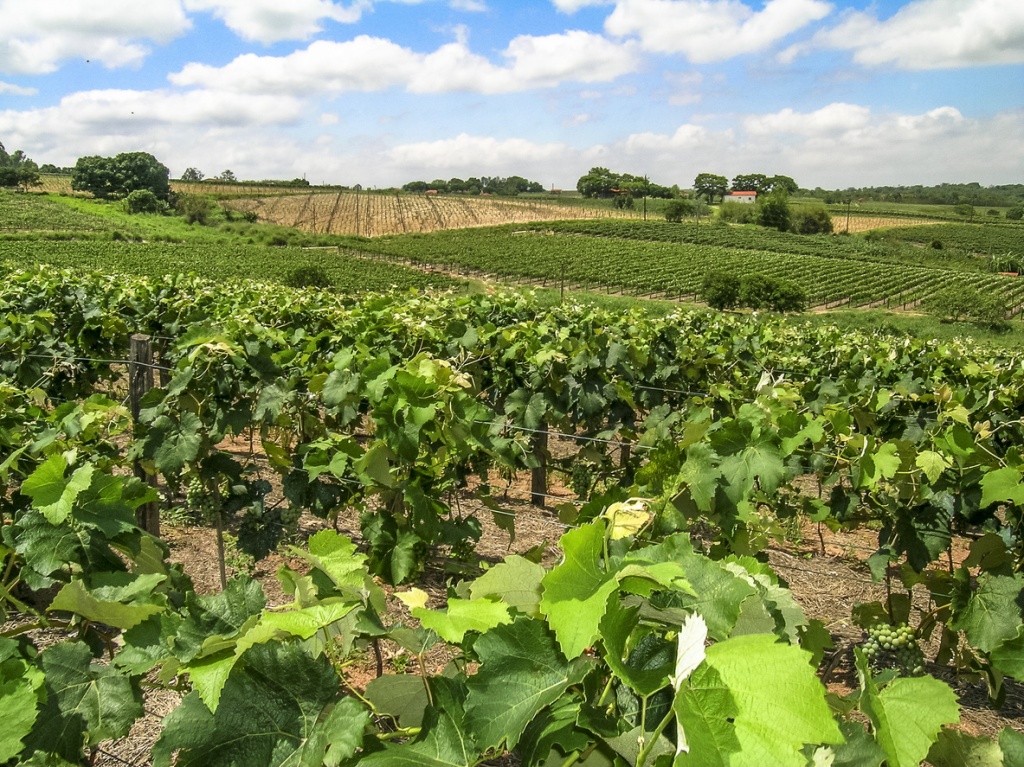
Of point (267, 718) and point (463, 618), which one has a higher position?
point (463, 618)

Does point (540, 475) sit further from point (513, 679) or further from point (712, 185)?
point (712, 185)

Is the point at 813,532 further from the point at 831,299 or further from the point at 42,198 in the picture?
the point at 42,198

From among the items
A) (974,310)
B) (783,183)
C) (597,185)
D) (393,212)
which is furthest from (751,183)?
(974,310)

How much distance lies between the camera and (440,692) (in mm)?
971

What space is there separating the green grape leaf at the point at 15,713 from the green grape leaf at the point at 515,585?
0.68m

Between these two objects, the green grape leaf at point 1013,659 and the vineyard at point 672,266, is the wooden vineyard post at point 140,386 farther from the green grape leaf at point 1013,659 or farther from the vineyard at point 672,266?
the vineyard at point 672,266

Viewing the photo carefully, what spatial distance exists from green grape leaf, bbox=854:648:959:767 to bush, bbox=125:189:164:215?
281ft

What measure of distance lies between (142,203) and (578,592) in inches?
3413

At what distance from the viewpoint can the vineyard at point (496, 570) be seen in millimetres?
892

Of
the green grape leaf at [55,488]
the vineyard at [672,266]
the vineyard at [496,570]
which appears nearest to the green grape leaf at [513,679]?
the vineyard at [496,570]

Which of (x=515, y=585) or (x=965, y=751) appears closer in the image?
(x=965, y=751)

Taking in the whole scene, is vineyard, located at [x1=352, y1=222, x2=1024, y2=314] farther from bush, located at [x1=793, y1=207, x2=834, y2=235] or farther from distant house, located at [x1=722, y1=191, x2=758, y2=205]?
distant house, located at [x1=722, y1=191, x2=758, y2=205]

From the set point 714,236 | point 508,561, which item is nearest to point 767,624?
point 508,561

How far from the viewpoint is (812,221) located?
308 feet
